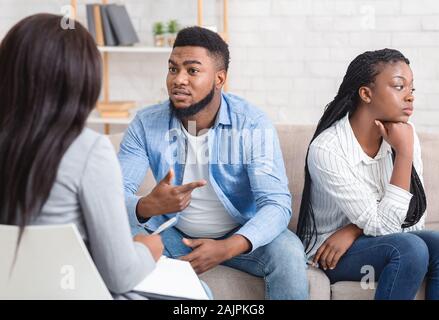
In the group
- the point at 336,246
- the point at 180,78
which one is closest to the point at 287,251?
the point at 336,246

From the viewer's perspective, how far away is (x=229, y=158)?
2209 mm

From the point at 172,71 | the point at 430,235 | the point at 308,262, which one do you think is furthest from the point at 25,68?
the point at 430,235

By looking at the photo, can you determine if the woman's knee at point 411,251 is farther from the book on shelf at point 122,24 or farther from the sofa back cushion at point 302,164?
the book on shelf at point 122,24

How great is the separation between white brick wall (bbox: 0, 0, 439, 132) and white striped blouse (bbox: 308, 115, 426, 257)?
164 centimetres

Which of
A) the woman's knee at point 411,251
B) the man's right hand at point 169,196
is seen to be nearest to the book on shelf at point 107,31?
the man's right hand at point 169,196

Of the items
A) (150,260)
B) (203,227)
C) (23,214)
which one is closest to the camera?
(23,214)

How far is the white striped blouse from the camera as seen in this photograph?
205 centimetres

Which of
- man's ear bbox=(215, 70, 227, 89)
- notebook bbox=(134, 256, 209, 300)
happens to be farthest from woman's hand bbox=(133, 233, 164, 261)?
man's ear bbox=(215, 70, 227, 89)

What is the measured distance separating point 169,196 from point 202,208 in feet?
1.18

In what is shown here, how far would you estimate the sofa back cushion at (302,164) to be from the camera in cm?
242

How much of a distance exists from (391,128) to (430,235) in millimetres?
327

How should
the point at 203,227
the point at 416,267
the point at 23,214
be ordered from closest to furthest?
the point at 23,214 → the point at 416,267 → the point at 203,227

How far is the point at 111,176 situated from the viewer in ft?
4.45
